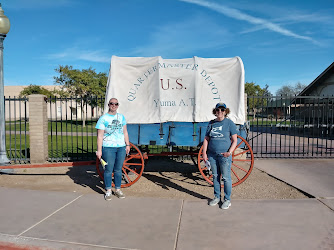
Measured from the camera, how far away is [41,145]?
26.6 ft

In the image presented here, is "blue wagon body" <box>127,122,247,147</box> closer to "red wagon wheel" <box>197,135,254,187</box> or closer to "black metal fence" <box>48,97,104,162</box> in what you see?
"red wagon wheel" <box>197,135,254,187</box>

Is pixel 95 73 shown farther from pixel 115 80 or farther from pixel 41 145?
pixel 115 80

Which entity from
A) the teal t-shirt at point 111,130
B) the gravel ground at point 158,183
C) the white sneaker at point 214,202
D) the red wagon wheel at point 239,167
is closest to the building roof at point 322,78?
the red wagon wheel at point 239,167

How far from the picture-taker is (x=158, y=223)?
3979 millimetres

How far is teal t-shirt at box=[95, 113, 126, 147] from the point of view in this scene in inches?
194

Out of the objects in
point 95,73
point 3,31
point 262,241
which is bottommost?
point 262,241

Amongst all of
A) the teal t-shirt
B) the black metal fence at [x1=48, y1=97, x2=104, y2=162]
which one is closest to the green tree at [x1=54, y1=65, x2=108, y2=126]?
the black metal fence at [x1=48, y1=97, x2=104, y2=162]

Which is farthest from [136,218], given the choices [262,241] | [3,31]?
[3,31]

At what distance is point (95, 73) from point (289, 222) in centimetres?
3055

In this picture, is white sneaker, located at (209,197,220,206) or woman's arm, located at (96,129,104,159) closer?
white sneaker, located at (209,197,220,206)

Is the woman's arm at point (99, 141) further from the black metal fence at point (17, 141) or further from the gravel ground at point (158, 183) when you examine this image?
the black metal fence at point (17, 141)

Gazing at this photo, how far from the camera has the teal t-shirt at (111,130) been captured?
493 centimetres

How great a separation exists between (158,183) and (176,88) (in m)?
2.04

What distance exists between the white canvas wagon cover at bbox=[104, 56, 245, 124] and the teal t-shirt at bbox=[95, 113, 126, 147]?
1.15 metres
